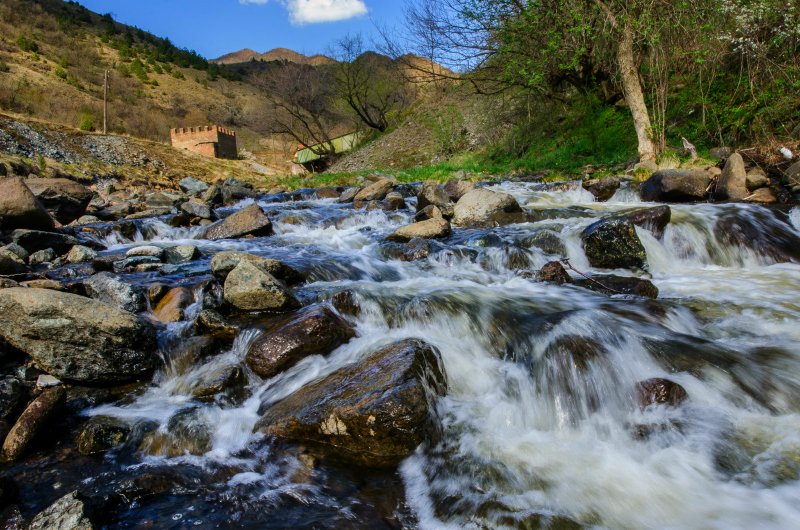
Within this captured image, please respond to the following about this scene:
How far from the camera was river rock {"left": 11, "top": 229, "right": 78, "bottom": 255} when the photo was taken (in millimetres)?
6375

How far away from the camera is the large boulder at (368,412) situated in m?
2.53

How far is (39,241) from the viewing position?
6.52m

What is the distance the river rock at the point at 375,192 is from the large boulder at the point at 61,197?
22.9ft

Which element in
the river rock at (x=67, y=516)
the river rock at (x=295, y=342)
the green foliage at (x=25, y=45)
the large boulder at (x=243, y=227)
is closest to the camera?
the river rock at (x=67, y=516)

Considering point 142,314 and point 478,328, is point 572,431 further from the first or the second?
point 142,314

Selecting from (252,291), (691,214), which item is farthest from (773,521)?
(691,214)

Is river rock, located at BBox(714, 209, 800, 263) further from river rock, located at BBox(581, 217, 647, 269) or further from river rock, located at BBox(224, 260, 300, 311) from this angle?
river rock, located at BBox(224, 260, 300, 311)

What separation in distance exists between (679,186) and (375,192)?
7.50 metres

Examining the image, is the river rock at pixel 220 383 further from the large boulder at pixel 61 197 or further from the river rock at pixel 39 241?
the large boulder at pixel 61 197

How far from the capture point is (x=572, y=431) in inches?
110

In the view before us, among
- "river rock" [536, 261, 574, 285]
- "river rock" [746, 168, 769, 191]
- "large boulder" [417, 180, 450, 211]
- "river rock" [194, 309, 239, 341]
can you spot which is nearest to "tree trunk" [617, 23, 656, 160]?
"river rock" [746, 168, 769, 191]

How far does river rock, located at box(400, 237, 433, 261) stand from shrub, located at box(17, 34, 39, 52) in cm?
6460

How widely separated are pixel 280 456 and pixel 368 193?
10.1 m

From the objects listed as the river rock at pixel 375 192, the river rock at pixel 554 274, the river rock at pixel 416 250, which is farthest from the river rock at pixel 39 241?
the river rock at pixel 554 274
